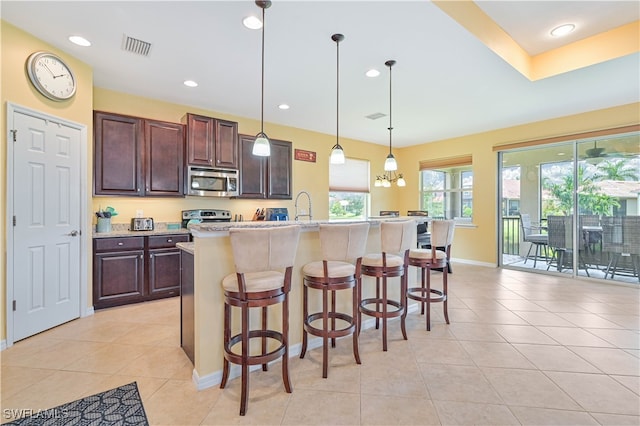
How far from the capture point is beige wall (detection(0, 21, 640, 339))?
8.53 feet

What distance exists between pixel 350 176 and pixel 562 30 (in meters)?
4.26

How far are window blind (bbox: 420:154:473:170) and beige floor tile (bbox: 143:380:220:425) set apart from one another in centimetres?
610

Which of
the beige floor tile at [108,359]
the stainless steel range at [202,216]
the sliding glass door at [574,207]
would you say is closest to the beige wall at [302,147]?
the stainless steel range at [202,216]

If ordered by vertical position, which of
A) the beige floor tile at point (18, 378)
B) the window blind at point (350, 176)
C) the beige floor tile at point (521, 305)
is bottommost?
the beige floor tile at point (18, 378)

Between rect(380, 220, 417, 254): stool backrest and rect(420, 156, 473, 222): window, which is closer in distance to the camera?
rect(380, 220, 417, 254): stool backrest

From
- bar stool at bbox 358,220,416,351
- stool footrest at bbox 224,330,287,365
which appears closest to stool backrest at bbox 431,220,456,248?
bar stool at bbox 358,220,416,351

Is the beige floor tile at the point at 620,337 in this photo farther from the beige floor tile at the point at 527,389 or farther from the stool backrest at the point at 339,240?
the stool backrest at the point at 339,240

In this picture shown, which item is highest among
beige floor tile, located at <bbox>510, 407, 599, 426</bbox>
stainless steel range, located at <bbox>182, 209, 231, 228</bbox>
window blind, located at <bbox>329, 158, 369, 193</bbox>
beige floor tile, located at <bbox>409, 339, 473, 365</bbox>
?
window blind, located at <bbox>329, 158, 369, 193</bbox>

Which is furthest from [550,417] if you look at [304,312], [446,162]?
[446,162]

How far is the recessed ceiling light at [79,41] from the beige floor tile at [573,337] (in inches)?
200

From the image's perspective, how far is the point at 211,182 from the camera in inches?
171

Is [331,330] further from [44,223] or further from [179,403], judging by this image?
[44,223]

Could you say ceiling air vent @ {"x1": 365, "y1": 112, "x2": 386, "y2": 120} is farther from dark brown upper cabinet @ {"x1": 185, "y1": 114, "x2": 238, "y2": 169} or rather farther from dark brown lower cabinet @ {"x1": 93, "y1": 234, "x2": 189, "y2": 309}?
dark brown lower cabinet @ {"x1": 93, "y1": 234, "x2": 189, "y2": 309}

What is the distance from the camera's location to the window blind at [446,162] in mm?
6229
